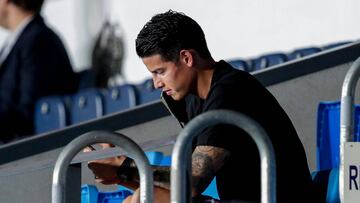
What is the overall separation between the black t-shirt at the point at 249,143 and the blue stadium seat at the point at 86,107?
389 cm

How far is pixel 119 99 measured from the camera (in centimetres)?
791

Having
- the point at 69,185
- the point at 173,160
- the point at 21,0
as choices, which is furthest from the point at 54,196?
the point at 21,0

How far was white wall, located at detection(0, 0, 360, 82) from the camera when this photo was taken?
8648mm

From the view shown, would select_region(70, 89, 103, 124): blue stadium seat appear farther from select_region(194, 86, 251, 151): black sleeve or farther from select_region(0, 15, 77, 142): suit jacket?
select_region(194, 86, 251, 151): black sleeve

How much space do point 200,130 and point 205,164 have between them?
1.40 feet

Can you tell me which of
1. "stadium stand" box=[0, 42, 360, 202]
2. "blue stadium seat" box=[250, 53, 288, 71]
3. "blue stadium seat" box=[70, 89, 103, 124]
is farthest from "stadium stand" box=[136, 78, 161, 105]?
"stadium stand" box=[0, 42, 360, 202]

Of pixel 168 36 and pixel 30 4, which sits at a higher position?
pixel 30 4

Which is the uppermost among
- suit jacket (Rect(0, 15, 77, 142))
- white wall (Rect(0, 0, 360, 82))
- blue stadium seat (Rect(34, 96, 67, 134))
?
white wall (Rect(0, 0, 360, 82))

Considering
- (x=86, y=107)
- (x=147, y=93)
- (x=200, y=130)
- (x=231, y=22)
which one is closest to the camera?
(x=200, y=130)

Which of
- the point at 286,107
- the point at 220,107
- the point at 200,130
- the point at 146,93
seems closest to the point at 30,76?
the point at 146,93

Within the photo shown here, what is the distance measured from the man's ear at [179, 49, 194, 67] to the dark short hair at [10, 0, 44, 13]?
18.9 ft

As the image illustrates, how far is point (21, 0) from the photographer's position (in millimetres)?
9891

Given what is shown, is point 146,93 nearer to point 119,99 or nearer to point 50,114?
point 119,99

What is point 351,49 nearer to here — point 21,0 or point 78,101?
point 78,101
